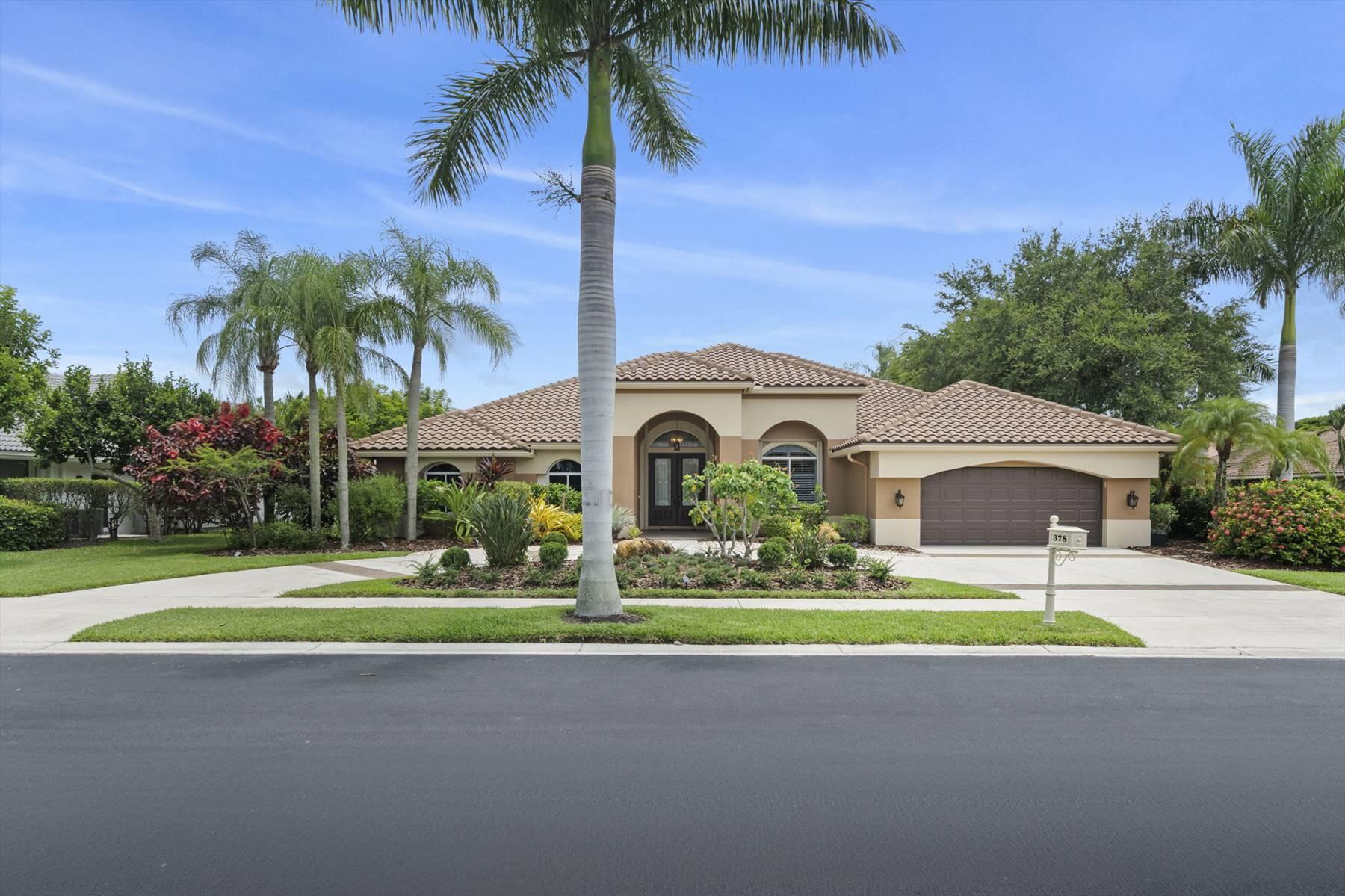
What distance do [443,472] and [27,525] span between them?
33.5ft

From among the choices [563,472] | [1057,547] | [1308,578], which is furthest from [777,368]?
[1057,547]

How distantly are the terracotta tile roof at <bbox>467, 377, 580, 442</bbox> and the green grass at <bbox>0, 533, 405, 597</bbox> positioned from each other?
706 cm

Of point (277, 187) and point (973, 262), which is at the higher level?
point (973, 262)

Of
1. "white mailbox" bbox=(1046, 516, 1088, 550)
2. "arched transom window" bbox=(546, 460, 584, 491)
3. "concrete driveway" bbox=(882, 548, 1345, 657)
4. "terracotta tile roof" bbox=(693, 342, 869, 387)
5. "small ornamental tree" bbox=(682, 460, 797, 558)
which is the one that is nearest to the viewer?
"concrete driveway" bbox=(882, 548, 1345, 657)

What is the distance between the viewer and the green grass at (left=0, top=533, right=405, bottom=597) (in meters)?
12.9

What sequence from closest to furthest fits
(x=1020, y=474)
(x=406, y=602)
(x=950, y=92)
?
(x=406, y=602) → (x=950, y=92) → (x=1020, y=474)

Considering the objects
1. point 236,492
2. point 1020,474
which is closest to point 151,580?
point 236,492

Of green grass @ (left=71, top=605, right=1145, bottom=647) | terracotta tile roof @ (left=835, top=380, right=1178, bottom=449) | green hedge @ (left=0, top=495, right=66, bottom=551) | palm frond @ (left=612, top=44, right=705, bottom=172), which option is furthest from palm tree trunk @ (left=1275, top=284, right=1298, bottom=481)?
green hedge @ (left=0, top=495, right=66, bottom=551)

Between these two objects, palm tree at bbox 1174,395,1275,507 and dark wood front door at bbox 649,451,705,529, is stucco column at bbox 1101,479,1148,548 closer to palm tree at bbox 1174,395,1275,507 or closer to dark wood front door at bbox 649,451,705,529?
palm tree at bbox 1174,395,1275,507

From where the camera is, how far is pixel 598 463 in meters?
9.69

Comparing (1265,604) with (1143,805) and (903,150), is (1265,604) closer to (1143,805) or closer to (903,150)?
(1143,805)

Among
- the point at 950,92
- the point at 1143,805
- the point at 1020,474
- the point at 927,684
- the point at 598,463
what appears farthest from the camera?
the point at 1020,474

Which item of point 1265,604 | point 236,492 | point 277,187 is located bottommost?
point 1265,604

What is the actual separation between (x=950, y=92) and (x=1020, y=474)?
1099cm
